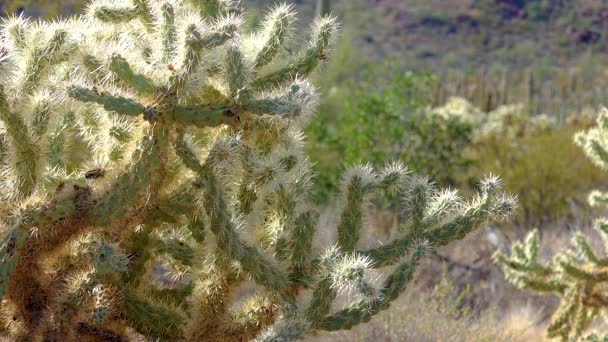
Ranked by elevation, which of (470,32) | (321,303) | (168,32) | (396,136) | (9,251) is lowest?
(9,251)

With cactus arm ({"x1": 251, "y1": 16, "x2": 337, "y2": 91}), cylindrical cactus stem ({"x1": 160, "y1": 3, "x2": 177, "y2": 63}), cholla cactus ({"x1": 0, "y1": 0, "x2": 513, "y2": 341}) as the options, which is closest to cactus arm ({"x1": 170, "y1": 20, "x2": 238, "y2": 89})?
cholla cactus ({"x1": 0, "y1": 0, "x2": 513, "y2": 341})

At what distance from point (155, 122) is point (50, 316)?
1.95 feet

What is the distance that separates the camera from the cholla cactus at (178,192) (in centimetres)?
192

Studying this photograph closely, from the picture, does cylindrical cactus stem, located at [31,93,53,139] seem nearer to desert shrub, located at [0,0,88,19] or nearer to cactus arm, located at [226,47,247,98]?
cactus arm, located at [226,47,247,98]

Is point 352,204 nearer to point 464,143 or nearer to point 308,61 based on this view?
point 308,61

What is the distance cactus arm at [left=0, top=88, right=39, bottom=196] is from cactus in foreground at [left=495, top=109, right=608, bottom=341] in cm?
312

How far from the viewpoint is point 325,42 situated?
2209mm

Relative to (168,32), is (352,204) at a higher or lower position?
lower

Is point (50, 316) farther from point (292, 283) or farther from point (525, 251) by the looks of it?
point (525, 251)

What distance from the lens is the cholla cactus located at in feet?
6.31

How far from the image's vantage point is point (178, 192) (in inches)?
82.8

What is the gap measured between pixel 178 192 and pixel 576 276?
2.93 meters

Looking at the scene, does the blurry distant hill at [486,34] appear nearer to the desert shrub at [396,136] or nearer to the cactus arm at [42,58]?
the desert shrub at [396,136]

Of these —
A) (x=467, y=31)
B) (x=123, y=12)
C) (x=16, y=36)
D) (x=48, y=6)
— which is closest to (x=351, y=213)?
(x=123, y=12)
